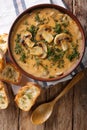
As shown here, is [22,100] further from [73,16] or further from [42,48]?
[73,16]

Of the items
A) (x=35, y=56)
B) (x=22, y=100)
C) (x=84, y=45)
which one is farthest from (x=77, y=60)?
(x=22, y=100)

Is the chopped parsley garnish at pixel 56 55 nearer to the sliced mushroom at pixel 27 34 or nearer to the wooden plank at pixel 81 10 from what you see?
the sliced mushroom at pixel 27 34

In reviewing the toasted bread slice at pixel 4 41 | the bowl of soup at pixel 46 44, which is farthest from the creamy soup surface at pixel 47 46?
the toasted bread slice at pixel 4 41

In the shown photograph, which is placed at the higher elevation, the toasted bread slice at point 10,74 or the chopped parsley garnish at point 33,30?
the chopped parsley garnish at point 33,30

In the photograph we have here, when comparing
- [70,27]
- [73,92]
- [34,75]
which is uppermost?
[70,27]

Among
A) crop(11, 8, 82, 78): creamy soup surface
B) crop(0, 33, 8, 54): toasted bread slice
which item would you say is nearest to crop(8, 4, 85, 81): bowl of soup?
crop(11, 8, 82, 78): creamy soup surface

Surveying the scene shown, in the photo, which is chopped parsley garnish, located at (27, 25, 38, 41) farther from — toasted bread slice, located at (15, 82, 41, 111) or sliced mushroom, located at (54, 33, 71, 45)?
toasted bread slice, located at (15, 82, 41, 111)

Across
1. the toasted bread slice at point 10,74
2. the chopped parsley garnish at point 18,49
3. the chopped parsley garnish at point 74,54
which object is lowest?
the toasted bread slice at point 10,74

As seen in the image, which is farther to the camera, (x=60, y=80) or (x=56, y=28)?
(x=60, y=80)
